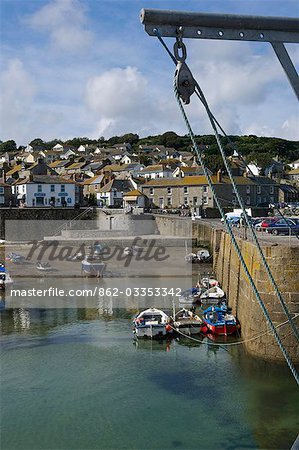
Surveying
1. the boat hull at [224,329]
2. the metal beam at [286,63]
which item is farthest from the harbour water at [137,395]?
the metal beam at [286,63]

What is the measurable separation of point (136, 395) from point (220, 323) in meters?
6.11

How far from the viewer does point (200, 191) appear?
57250 mm

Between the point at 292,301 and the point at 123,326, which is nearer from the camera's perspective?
the point at 292,301

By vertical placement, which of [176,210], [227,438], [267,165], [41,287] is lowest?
[227,438]

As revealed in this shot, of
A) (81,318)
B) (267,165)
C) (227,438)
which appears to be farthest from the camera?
(267,165)

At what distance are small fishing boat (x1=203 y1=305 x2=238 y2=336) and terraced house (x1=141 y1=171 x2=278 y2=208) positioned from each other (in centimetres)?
3540

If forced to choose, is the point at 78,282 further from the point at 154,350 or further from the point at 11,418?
the point at 11,418

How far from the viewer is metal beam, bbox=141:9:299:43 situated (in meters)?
4.76

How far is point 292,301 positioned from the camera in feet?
50.1

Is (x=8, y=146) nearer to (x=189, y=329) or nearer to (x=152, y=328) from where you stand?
(x=189, y=329)

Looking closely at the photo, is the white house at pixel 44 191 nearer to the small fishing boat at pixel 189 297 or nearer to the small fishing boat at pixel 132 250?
the small fishing boat at pixel 132 250

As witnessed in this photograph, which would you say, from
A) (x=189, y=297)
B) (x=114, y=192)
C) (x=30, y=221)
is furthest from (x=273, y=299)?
(x=114, y=192)

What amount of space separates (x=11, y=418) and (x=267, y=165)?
287ft

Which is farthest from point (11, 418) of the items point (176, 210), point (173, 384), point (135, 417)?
point (176, 210)
